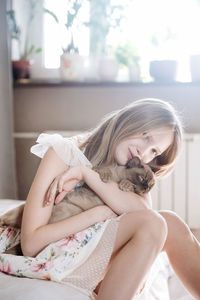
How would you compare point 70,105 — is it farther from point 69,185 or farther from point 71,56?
point 69,185

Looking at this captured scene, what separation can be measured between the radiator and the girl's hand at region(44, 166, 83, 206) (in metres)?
1.04

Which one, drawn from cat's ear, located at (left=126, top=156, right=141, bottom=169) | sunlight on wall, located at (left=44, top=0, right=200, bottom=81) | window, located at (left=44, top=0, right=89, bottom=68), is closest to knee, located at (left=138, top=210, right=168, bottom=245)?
cat's ear, located at (left=126, top=156, right=141, bottom=169)

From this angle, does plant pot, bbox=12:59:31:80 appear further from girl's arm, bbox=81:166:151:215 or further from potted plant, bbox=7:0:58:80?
girl's arm, bbox=81:166:151:215

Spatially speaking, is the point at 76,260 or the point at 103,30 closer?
the point at 76,260

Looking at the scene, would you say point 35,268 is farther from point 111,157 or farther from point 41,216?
point 111,157

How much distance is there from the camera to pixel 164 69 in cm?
Answer: 223

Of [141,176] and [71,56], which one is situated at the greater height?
[71,56]

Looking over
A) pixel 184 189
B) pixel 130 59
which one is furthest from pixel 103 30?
pixel 184 189

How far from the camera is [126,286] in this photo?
1.01 metres

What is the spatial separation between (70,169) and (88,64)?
1.37 meters

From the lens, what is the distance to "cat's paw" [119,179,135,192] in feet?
4.13

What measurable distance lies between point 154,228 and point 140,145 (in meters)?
0.33

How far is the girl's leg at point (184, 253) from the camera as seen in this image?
1220mm

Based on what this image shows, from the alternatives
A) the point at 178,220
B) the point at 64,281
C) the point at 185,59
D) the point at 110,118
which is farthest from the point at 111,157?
the point at 185,59
